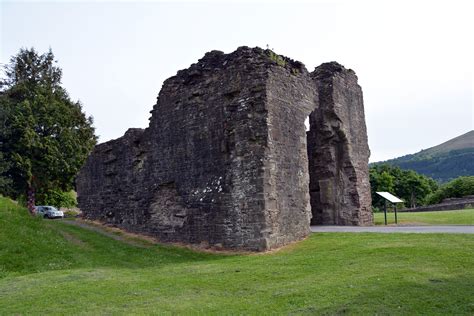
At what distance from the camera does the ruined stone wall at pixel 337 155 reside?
18594 millimetres

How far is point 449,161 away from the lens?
Answer: 130125mm

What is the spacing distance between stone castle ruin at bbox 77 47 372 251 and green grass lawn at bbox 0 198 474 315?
1.36m

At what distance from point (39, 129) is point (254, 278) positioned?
2403 cm

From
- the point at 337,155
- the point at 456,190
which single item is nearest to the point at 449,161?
the point at 456,190

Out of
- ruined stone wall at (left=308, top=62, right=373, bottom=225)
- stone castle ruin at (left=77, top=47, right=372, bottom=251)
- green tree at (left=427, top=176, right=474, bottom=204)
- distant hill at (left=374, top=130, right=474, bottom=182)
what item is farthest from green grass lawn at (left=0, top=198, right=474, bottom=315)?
distant hill at (left=374, top=130, right=474, bottom=182)

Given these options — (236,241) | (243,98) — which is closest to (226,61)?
(243,98)

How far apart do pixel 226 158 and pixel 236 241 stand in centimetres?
269

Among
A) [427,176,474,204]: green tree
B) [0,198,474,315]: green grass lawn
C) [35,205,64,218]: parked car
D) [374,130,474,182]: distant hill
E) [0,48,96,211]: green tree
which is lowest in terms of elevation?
[0,198,474,315]: green grass lawn

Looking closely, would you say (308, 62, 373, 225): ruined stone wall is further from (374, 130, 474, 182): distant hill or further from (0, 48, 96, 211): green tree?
(374, 130, 474, 182): distant hill

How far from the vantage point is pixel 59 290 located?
9094 mm

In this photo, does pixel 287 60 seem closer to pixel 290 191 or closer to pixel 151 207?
pixel 290 191

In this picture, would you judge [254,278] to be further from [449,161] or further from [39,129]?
[449,161]

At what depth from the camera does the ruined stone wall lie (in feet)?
61.0

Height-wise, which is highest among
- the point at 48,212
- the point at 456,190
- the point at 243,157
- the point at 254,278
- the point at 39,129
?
the point at 39,129
